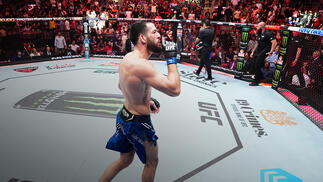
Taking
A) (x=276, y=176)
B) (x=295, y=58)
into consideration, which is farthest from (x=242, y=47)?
(x=276, y=176)

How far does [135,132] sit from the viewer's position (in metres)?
1.55

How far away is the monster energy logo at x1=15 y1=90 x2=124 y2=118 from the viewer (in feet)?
11.0

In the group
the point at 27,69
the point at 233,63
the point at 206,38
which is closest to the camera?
the point at 206,38

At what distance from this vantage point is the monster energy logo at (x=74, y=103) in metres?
3.35

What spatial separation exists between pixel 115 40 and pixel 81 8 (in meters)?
5.68

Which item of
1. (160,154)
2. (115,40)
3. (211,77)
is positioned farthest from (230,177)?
(115,40)

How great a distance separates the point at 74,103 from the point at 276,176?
2990 millimetres

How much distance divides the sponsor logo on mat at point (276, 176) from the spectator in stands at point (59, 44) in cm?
710

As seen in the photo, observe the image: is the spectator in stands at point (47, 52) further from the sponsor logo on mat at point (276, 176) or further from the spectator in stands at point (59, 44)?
the sponsor logo on mat at point (276, 176)

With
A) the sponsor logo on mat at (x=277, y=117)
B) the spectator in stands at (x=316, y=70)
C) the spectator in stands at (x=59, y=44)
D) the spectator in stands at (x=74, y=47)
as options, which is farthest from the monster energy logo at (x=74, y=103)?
the spectator in stands at (x=74, y=47)

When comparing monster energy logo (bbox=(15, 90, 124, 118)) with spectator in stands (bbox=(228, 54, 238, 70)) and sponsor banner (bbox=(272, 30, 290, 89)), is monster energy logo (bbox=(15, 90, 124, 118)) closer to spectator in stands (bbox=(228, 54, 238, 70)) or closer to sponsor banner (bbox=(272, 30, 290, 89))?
sponsor banner (bbox=(272, 30, 290, 89))

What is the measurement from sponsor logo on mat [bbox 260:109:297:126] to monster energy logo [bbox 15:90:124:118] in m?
2.31

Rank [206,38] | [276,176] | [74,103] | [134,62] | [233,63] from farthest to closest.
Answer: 1. [233,63]
2. [206,38]
3. [74,103]
4. [276,176]
5. [134,62]

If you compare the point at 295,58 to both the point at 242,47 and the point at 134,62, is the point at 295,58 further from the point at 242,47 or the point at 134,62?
the point at 134,62
